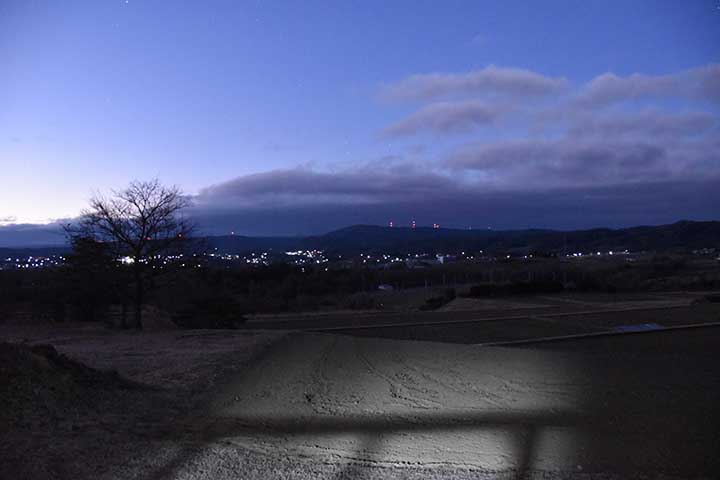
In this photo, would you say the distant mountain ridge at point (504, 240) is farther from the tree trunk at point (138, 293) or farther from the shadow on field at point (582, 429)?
the shadow on field at point (582, 429)

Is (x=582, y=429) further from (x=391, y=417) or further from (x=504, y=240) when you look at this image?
(x=504, y=240)

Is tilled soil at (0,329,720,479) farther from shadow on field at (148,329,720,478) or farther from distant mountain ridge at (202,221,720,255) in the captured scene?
distant mountain ridge at (202,221,720,255)

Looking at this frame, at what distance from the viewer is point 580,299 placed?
1252 inches

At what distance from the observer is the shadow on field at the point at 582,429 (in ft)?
19.2

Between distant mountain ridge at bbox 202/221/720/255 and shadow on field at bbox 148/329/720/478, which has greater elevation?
distant mountain ridge at bbox 202/221/720/255

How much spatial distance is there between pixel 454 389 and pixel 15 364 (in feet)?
19.6

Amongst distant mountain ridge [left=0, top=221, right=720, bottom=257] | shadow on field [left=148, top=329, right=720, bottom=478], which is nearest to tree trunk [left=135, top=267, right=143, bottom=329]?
shadow on field [left=148, top=329, right=720, bottom=478]

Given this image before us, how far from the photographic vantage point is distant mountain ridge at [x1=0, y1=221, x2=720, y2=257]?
11325cm

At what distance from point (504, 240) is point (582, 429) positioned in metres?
127

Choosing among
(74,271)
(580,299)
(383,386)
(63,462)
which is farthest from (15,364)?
(580,299)

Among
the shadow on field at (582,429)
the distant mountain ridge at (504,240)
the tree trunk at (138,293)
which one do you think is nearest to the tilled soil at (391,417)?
the shadow on field at (582,429)

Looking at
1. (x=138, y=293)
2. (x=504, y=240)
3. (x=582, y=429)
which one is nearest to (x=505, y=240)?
(x=504, y=240)

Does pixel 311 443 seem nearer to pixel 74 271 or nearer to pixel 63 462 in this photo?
pixel 63 462

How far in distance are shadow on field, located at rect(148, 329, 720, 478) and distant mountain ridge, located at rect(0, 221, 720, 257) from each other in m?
94.6
